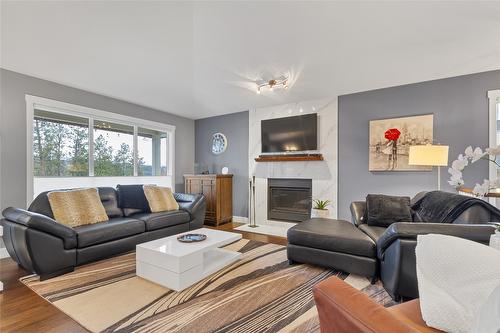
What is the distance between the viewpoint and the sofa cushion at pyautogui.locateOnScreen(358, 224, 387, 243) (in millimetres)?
2325

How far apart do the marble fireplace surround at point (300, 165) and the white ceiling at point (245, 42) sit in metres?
0.68

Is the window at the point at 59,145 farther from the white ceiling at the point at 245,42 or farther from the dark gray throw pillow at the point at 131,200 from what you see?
the dark gray throw pillow at the point at 131,200

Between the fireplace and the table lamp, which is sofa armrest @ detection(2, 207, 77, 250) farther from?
the table lamp

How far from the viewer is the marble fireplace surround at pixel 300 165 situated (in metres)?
4.18

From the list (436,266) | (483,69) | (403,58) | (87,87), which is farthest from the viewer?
(87,87)

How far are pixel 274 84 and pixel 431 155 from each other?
2.29 m

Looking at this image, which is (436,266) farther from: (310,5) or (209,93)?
(209,93)

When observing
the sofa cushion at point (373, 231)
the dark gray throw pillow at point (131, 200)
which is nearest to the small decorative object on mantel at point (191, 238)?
the dark gray throw pillow at point (131, 200)

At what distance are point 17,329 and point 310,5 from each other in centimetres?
336

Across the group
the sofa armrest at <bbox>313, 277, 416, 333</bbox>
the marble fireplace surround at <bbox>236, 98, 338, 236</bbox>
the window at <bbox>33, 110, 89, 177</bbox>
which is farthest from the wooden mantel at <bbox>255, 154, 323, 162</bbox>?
the sofa armrest at <bbox>313, 277, 416, 333</bbox>

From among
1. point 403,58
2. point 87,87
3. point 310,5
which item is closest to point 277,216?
point 403,58

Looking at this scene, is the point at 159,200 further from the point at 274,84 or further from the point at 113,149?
the point at 274,84

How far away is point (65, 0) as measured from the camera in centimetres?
203

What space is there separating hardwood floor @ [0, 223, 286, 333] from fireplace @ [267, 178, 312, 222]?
3.59 meters
